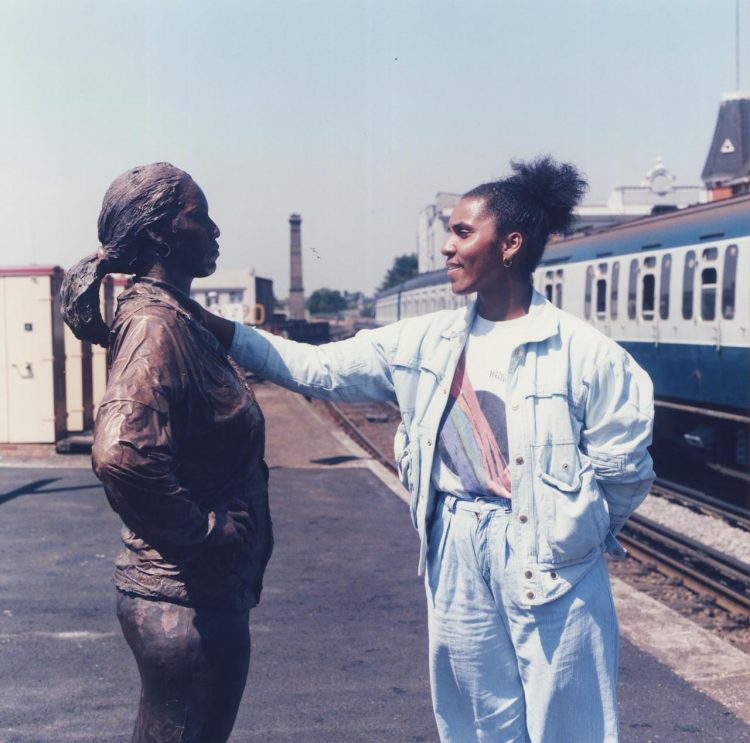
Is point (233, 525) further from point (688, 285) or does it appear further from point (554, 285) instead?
point (554, 285)

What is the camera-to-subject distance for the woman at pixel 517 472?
2.81 meters

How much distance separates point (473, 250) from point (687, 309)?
10143mm

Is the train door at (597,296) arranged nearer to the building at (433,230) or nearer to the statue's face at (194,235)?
the statue's face at (194,235)

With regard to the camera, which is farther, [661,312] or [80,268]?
[661,312]

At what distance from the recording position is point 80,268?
8.50 ft

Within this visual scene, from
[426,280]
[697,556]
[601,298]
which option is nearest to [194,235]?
[697,556]

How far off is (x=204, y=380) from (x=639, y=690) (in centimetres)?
343

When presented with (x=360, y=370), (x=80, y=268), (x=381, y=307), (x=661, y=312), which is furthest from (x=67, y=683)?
(x=381, y=307)

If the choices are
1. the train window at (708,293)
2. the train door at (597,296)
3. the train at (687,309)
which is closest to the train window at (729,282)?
the train at (687,309)

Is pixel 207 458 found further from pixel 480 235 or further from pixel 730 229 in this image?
pixel 730 229

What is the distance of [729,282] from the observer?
37.2 feet

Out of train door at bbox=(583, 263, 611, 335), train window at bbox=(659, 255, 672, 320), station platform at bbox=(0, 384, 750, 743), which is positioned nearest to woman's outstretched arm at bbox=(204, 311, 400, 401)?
station platform at bbox=(0, 384, 750, 743)

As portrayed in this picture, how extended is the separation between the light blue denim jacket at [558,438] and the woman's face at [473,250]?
14cm

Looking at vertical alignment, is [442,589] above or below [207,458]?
below
